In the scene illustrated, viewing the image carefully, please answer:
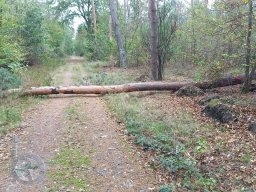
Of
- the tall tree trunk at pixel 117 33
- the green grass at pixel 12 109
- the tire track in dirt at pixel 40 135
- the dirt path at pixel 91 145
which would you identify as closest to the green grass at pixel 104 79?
the green grass at pixel 12 109

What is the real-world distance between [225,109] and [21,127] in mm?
5797

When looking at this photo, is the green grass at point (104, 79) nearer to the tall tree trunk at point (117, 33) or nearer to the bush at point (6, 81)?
the bush at point (6, 81)

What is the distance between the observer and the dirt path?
16.7 ft

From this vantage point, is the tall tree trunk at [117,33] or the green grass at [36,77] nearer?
the green grass at [36,77]

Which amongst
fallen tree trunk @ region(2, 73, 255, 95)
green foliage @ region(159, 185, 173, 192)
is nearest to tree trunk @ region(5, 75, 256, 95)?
fallen tree trunk @ region(2, 73, 255, 95)

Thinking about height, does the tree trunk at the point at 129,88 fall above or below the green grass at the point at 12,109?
above

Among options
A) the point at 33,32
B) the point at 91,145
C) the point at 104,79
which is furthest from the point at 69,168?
the point at 33,32

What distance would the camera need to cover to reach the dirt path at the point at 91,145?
5.10 metres

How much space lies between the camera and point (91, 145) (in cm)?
676

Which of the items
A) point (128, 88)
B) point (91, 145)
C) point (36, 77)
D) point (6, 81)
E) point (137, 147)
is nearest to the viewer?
point (137, 147)

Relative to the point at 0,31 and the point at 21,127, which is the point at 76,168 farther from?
the point at 0,31

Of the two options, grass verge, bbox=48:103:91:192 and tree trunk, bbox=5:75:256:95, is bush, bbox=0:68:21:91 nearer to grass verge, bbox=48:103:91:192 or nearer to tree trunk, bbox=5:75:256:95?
tree trunk, bbox=5:75:256:95

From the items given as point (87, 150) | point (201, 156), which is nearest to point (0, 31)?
point (87, 150)

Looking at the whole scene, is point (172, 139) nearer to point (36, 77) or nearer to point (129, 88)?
point (129, 88)
